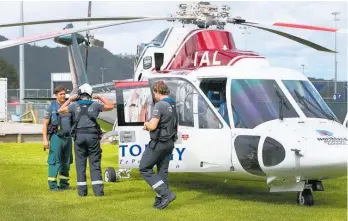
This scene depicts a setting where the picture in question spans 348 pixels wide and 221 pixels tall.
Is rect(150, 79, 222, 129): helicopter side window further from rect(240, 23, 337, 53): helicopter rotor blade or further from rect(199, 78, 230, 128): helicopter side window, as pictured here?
rect(240, 23, 337, 53): helicopter rotor blade

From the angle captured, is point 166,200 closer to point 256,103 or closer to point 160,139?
point 160,139

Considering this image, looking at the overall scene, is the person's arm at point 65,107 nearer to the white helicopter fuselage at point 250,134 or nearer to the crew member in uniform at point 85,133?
the crew member in uniform at point 85,133

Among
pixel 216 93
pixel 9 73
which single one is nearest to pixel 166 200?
pixel 216 93

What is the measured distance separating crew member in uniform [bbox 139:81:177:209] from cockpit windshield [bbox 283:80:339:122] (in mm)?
1760

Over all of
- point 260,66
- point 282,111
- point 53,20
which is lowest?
point 282,111

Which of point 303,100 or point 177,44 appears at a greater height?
point 177,44

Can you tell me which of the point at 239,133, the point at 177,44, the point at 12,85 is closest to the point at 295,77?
the point at 239,133

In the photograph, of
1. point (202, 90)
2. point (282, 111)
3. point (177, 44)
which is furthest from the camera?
point (177, 44)

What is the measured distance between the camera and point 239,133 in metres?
7.81

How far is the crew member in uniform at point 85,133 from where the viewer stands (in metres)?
8.21

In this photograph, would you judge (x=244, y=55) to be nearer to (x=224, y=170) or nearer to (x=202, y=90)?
(x=202, y=90)

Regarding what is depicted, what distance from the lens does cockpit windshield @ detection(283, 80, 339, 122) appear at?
26.2 ft

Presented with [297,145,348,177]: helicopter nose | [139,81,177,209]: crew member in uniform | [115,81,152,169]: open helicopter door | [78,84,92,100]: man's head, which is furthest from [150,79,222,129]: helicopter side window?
[297,145,348,177]: helicopter nose

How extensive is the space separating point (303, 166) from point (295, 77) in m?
1.65
